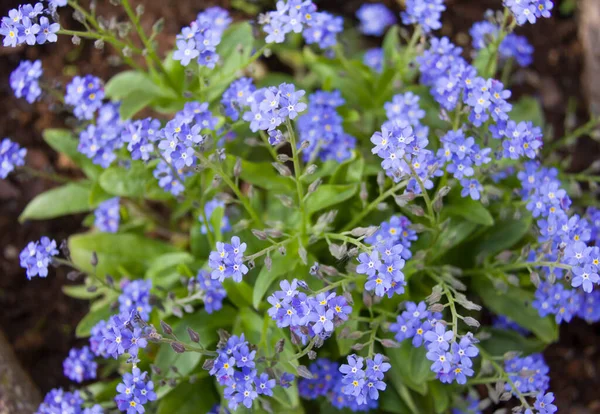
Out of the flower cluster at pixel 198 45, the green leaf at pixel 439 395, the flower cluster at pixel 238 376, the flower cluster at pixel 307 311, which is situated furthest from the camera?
the green leaf at pixel 439 395

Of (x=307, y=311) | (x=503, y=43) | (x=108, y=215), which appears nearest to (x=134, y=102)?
(x=108, y=215)

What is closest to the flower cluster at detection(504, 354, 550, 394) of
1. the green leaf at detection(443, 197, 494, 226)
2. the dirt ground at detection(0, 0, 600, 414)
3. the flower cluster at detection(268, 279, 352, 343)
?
the green leaf at detection(443, 197, 494, 226)

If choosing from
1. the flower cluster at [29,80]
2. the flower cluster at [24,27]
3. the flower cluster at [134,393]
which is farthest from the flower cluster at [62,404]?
the flower cluster at [24,27]

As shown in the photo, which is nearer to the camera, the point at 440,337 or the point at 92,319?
the point at 440,337

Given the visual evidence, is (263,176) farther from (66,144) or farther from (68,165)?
(68,165)

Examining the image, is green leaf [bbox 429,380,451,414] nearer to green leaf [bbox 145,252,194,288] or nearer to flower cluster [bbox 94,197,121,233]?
green leaf [bbox 145,252,194,288]

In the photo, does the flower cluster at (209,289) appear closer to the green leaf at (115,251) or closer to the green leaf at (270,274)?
the green leaf at (270,274)
